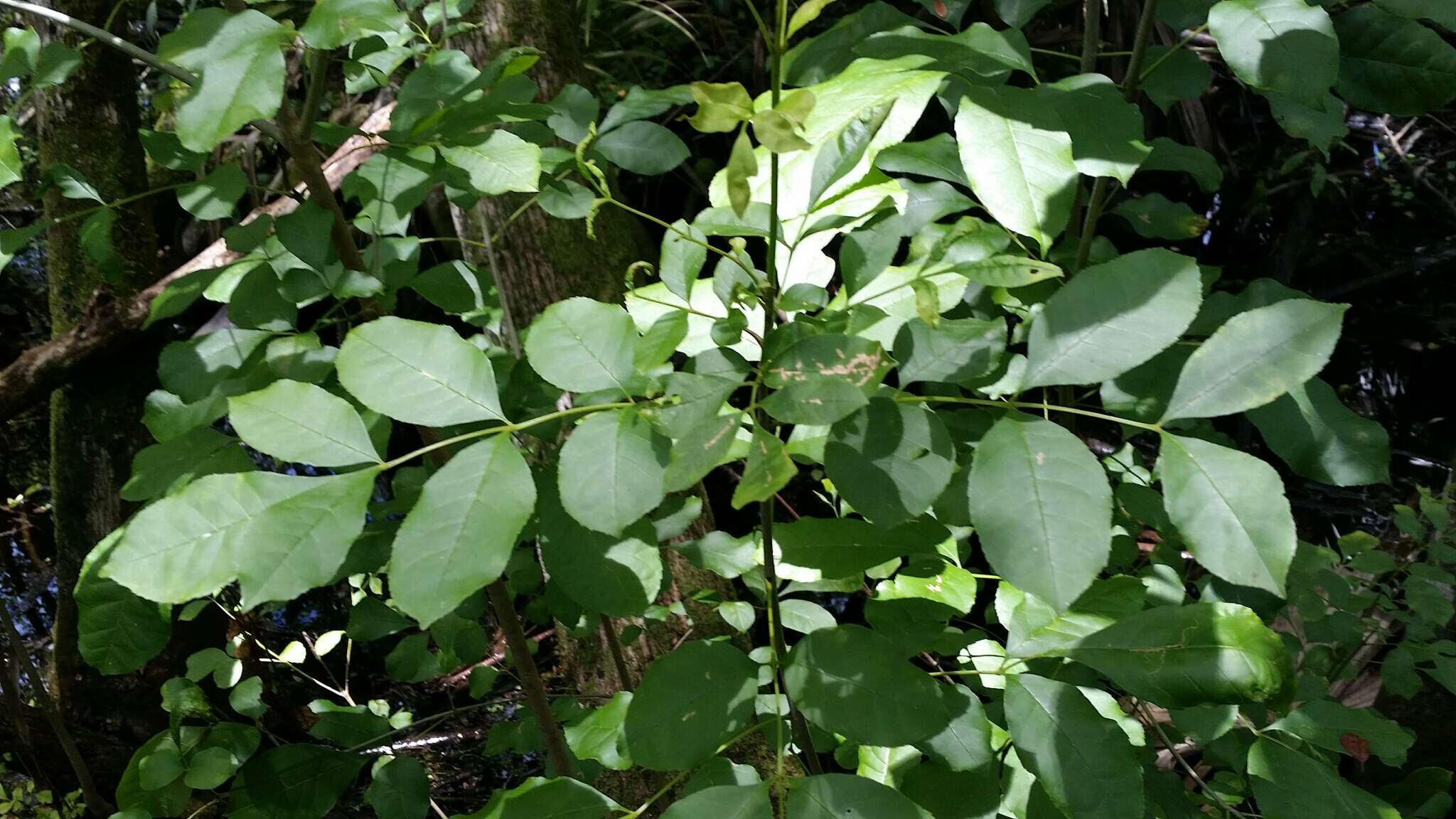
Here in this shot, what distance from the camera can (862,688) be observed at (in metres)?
0.51

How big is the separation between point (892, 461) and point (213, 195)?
1.90ft

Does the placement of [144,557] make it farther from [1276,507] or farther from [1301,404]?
[1301,404]

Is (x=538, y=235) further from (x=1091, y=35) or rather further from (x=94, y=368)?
(x=94, y=368)

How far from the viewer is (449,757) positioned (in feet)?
6.19

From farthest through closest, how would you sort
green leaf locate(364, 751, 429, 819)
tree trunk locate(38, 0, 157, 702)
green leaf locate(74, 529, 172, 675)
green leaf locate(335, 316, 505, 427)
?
tree trunk locate(38, 0, 157, 702), green leaf locate(364, 751, 429, 819), green leaf locate(74, 529, 172, 675), green leaf locate(335, 316, 505, 427)

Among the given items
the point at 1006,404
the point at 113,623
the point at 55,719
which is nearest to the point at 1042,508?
the point at 1006,404

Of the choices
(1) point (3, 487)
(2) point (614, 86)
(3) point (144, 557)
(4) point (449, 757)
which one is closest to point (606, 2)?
(2) point (614, 86)

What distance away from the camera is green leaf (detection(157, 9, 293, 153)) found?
50cm

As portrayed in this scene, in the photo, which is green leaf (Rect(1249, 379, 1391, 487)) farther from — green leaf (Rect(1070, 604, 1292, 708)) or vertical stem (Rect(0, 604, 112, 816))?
vertical stem (Rect(0, 604, 112, 816))

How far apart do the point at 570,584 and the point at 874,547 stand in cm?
20

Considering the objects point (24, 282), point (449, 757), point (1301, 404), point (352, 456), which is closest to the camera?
point (352, 456)

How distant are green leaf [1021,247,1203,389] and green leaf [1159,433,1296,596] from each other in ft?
0.20

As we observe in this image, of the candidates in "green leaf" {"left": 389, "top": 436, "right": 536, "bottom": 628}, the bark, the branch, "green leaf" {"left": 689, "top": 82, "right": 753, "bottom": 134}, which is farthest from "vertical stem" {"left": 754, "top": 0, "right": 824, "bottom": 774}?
the branch

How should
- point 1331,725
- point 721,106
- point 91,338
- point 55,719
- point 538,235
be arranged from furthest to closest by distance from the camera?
point 91,338 < point 538,235 < point 55,719 < point 1331,725 < point 721,106
